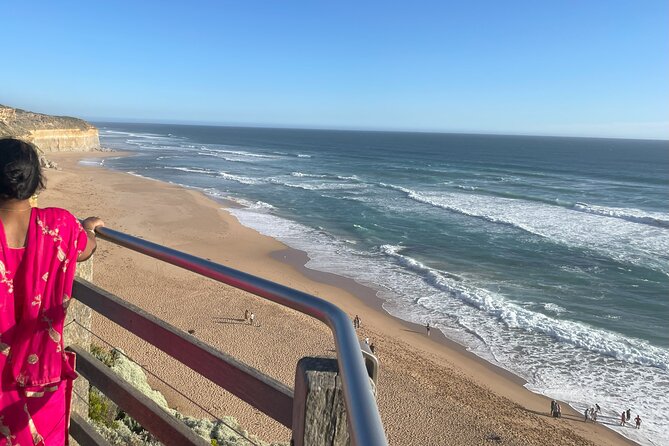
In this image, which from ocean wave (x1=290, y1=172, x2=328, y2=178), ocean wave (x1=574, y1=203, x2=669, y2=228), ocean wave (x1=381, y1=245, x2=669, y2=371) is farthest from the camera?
ocean wave (x1=290, y1=172, x2=328, y2=178)

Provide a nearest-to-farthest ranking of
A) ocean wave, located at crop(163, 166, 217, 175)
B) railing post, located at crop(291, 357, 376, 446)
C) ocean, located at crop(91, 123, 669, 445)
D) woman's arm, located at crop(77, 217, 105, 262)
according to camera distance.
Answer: railing post, located at crop(291, 357, 376, 446)
woman's arm, located at crop(77, 217, 105, 262)
ocean, located at crop(91, 123, 669, 445)
ocean wave, located at crop(163, 166, 217, 175)

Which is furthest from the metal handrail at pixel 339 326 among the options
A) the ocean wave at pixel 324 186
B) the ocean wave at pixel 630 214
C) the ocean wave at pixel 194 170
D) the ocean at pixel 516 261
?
the ocean wave at pixel 194 170

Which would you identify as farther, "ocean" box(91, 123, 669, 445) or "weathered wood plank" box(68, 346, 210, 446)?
"ocean" box(91, 123, 669, 445)

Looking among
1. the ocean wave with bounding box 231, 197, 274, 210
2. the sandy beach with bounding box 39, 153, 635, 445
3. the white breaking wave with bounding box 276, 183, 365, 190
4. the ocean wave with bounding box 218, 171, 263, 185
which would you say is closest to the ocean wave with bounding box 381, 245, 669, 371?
the sandy beach with bounding box 39, 153, 635, 445

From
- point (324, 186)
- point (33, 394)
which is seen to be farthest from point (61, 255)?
point (324, 186)

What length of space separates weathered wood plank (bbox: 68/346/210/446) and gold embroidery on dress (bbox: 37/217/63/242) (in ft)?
2.01

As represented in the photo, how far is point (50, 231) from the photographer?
5.65 feet

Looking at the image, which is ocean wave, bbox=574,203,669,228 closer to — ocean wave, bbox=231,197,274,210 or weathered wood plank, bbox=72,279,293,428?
ocean wave, bbox=231,197,274,210

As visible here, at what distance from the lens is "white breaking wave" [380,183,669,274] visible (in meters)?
25.1

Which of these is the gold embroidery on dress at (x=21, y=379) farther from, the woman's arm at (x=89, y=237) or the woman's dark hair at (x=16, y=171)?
the woman's dark hair at (x=16, y=171)

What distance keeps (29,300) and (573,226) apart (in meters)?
32.9

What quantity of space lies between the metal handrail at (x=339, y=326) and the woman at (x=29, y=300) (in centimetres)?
36

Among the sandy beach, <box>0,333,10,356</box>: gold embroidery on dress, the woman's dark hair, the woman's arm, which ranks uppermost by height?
the woman's dark hair

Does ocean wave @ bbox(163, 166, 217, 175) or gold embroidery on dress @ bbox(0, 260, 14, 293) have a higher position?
gold embroidery on dress @ bbox(0, 260, 14, 293)
